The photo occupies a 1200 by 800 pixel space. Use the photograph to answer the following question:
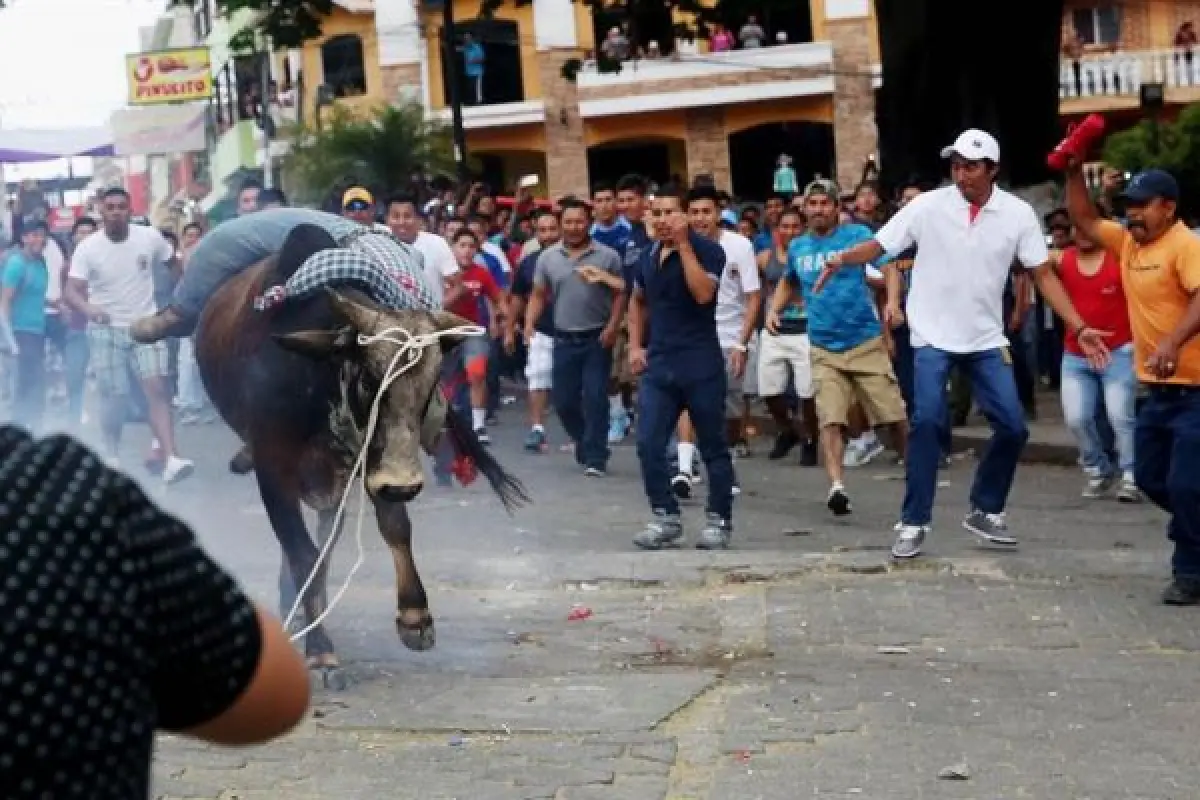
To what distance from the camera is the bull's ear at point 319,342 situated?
24.8 ft

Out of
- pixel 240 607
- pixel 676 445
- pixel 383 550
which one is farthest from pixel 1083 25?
pixel 240 607

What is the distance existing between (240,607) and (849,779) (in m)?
4.24

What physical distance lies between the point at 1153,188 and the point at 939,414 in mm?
1452

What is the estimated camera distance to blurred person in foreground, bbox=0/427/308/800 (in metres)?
2.09

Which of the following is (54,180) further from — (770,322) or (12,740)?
(12,740)

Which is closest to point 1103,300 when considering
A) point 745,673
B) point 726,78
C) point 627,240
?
A: point 627,240

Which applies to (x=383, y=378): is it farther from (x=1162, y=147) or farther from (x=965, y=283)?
(x=1162, y=147)

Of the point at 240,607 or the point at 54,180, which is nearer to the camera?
the point at 240,607

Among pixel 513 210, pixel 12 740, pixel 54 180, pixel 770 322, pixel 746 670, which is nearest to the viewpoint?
pixel 12 740

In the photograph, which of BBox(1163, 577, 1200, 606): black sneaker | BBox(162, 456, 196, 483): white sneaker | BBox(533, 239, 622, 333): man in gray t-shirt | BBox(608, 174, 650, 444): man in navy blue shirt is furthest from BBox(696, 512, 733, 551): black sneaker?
BBox(162, 456, 196, 483): white sneaker

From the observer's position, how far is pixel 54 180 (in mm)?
77562

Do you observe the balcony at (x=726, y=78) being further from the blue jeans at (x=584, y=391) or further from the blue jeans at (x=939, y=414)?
the blue jeans at (x=939, y=414)

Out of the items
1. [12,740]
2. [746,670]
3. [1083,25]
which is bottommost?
[746,670]

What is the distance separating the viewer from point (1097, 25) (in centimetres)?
4688
